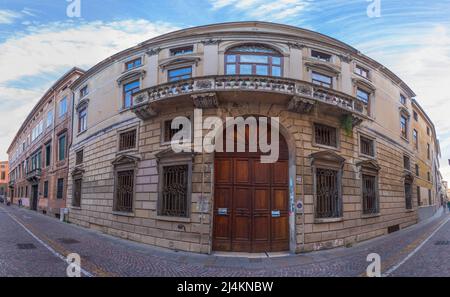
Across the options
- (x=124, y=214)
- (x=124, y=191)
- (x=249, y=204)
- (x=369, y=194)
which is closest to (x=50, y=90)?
(x=124, y=191)

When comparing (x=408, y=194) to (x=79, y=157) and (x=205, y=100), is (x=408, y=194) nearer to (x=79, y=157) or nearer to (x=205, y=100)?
(x=205, y=100)

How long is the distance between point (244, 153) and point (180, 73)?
520 centimetres

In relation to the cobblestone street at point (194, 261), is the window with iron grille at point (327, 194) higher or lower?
higher

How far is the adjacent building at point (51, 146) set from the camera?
917 inches

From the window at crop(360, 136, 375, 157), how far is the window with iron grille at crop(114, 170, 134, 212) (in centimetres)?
1257

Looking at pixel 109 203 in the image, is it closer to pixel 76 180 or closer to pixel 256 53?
pixel 76 180

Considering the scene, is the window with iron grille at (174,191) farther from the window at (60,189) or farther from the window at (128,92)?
the window at (60,189)

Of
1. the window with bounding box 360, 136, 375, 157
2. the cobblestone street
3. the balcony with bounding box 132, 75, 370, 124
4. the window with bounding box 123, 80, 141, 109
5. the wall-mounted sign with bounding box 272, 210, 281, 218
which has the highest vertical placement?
the window with bounding box 123, 80, 141, 109

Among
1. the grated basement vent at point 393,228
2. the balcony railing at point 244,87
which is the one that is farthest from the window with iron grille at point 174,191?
the grated basement vent at point 393,228

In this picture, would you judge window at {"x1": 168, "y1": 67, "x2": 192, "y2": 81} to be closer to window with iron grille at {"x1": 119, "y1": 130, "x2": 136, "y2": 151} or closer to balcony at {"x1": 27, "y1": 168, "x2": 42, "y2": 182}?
window with iron grille at {"x1": 119, "y1": 130, "x2": 136, "y2": 151}

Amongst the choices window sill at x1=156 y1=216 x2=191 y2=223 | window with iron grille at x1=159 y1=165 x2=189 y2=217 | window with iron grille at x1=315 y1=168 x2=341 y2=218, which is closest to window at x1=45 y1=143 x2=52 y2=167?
window with iron grille at x1=159 y1=165 x2=189 y2=217

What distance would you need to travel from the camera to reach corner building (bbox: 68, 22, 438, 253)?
10.8m

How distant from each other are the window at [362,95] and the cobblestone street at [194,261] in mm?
8069

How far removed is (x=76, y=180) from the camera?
19656 mm
